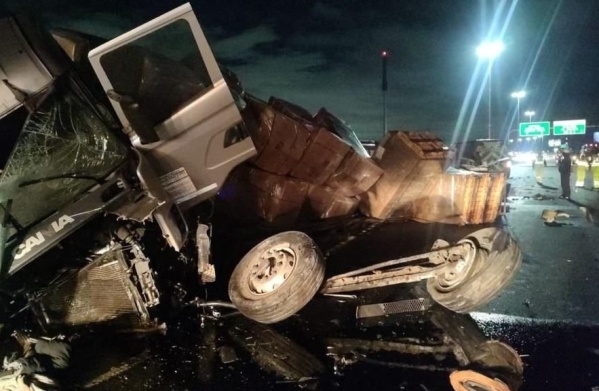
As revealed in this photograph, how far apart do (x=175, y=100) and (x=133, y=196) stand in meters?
0.90

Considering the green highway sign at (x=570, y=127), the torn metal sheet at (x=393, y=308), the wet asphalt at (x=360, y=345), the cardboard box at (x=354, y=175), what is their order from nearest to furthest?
the wet asphalt at (x=360, y=345) → the torn metal sheet at (x=393, y=308) → the cardboard box at (x=354, y=175) → the green highway sign at (x=570, y=127)

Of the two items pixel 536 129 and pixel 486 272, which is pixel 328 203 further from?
pixel 536 129

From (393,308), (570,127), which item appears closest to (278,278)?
(393,308)

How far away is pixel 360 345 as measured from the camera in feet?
11.6

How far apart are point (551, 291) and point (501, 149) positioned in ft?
37.8

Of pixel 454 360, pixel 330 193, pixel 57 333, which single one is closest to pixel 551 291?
pixel 454 360

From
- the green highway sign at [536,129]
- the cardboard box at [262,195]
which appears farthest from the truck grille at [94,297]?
the green highway sign at [536,129]

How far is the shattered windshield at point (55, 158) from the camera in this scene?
3.40 metres

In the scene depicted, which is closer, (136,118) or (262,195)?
(136,118)

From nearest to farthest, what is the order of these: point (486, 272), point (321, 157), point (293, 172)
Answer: point (486, 272), point (321, 157), point (293, 172)

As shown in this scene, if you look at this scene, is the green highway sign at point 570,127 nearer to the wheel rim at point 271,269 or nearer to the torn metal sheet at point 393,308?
the torn metal sheet at point 393,308

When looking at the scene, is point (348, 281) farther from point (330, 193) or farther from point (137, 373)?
point (330, 193)

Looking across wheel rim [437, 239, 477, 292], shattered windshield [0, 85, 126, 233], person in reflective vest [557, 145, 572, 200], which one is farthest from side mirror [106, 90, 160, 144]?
person in reflective vest [557, 145, 572, 200]

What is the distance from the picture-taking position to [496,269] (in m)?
3.43
